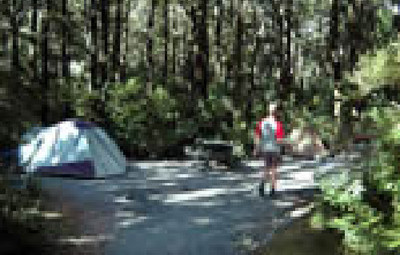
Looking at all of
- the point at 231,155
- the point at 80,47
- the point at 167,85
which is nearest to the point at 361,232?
the point at 231,155

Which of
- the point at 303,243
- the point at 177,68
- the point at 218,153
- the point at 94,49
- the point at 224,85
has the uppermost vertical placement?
the point at 94,49

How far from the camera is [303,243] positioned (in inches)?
360

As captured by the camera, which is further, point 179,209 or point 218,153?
point 218,153

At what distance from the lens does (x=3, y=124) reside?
27.4 feet

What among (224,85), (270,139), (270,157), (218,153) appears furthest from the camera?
(224,85)

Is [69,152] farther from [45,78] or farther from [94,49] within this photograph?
[94,49]

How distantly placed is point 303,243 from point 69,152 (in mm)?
7736

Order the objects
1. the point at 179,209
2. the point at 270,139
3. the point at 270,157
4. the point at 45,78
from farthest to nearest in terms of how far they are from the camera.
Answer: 1. the point at 45,78
2. the point at 270,157
3. the point at 270,139
4. the point at 179,209

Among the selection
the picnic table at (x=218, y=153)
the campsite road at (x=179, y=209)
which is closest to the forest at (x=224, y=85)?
the campsite road at (x=179, y=209)

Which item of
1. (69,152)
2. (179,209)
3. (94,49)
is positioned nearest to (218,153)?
(69,152)

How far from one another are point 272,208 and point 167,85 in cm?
1987

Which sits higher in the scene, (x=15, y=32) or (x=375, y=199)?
(x=15, y=32)

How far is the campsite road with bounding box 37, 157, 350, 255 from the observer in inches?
350

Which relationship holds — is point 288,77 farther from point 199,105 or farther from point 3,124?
point 3,124
